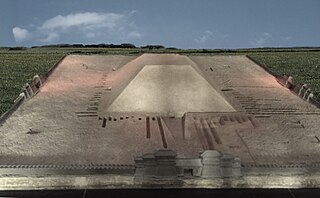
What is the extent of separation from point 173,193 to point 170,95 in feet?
33.3

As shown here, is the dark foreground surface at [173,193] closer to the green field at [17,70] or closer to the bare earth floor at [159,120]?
the bare earth floor at [159,120]

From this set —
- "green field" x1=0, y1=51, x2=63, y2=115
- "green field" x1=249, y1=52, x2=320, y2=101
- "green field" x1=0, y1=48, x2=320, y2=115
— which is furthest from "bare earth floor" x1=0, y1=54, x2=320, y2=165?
"green field" x1=249, y1=52, x2=320, y2=101

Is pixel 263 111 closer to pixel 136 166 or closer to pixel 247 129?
pixel 247 129

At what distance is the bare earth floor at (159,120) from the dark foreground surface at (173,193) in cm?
185

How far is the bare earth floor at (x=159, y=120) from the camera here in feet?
69.7

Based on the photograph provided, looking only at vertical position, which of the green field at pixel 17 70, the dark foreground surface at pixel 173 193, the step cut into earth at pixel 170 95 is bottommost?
the dark foreground surface at pixel 173 193

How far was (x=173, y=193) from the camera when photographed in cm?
1819

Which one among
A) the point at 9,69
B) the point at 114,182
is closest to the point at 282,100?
the point at 114,182

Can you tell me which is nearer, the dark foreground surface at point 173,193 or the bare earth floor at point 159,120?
the dark foreground surface at point 173,193

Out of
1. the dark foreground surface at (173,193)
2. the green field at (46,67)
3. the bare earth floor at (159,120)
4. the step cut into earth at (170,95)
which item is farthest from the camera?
the green field at (46,67)

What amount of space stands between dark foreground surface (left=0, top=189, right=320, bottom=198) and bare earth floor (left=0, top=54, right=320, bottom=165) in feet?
6.06

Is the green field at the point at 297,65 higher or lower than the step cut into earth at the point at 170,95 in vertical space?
lower

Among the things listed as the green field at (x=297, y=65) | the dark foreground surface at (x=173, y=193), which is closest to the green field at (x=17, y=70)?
the dark foreground surface at (x=173, y=193)

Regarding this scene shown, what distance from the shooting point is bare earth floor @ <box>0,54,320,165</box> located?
21.2 metres
